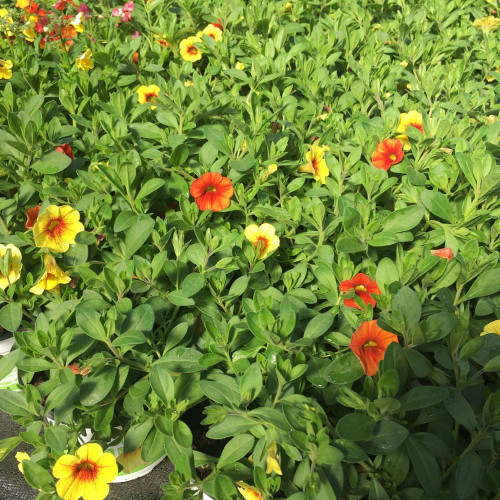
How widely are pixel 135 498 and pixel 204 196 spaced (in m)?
0.85

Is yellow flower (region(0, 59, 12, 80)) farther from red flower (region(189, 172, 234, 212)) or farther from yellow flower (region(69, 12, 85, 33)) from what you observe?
red flower (region(189, 172, 234, 212))

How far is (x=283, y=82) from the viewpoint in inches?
67.4

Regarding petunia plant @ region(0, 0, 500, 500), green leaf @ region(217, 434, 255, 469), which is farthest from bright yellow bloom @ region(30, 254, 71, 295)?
green leaf @ region(217, 434, 255, 469)

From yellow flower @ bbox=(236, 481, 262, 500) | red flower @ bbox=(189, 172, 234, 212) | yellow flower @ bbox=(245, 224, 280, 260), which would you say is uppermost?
red flower @ bbox=(189, 172, 234, 212)

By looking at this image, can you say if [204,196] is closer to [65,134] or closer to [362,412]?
[65,134]

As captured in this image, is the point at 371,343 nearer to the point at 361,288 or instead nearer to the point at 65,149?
the point at 361,288

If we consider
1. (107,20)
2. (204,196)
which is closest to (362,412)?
(204,196)

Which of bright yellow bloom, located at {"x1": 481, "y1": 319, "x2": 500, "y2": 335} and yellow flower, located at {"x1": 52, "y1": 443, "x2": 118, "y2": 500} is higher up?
bright yellow bloom, located at {"x1": 481, "y1": 319, "x2": 500, "y2": 335}

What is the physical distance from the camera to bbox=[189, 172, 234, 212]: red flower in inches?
46.4

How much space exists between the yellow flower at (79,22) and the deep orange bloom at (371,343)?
5.70 feet

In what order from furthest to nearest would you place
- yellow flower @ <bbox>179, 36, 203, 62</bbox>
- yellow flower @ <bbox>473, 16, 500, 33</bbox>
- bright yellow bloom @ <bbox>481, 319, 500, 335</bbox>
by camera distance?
yellow flower @ <bbox>473, 16, 500, 33</bbox>
yellow flower @ <bbox>179, 36, 203, 62</bbox>
bright yellow bloom @ <bbox>481, 319, 500, 335</bbox>

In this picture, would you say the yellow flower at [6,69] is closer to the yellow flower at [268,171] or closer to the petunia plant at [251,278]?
the petunia plant at [251,278]

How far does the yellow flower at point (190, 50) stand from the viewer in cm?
187

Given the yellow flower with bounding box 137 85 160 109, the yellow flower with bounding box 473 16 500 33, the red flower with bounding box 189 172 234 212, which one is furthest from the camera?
the yellow flower with bounding box 473 16 500 33
